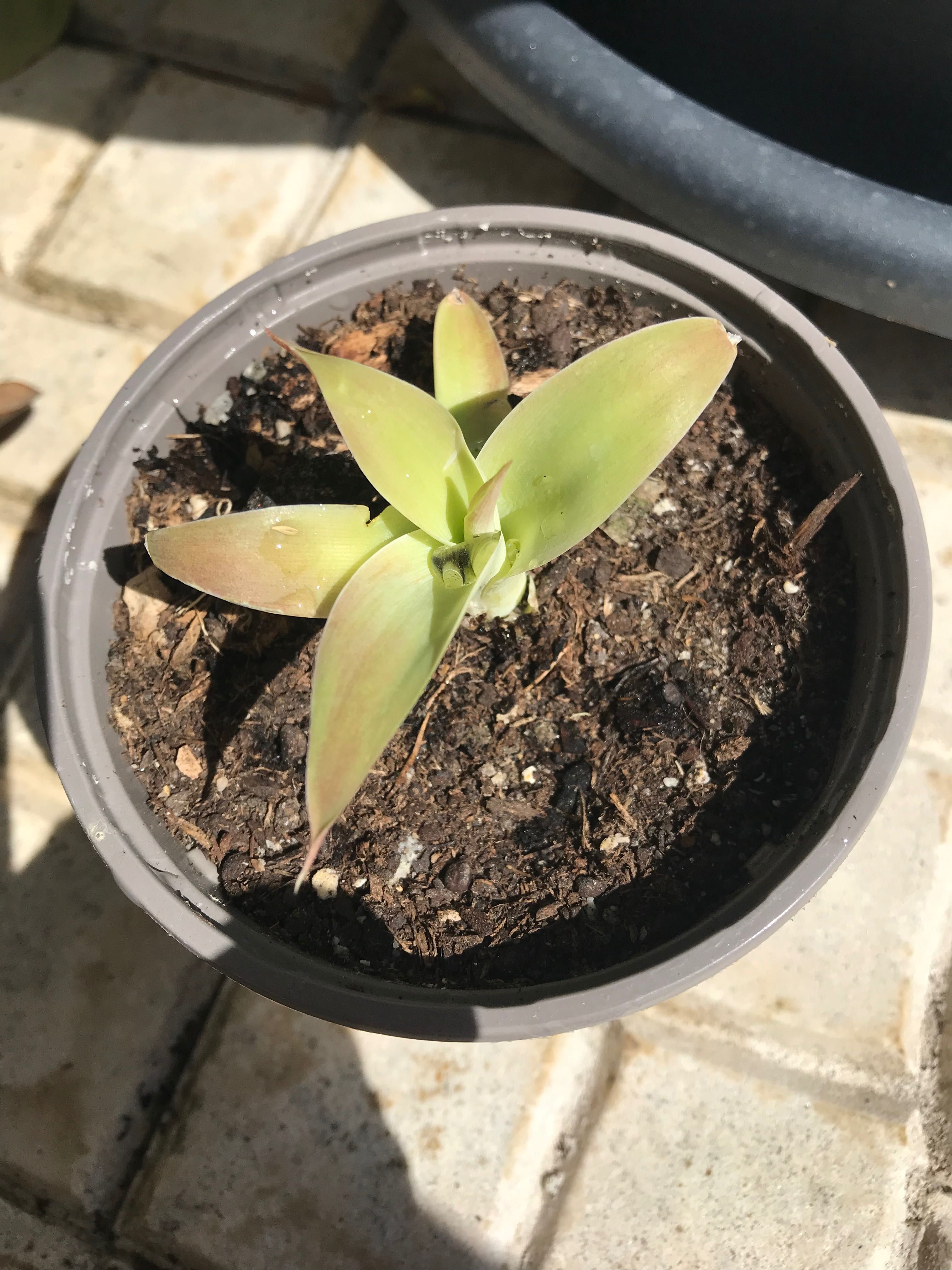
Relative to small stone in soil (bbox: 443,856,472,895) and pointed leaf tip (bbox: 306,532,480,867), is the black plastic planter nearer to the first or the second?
pointed leaf tip (bbox: 306,532,480,867)

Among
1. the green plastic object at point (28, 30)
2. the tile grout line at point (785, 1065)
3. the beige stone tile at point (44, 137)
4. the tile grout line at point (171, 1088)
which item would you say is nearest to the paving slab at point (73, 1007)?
the tile grout line at point (171, 1088)

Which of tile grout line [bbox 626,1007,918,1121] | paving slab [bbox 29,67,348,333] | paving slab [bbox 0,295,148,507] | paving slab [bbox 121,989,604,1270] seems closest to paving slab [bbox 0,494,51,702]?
paving slab [bbox 0,295,148,507]

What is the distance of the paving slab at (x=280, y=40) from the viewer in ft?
4.62

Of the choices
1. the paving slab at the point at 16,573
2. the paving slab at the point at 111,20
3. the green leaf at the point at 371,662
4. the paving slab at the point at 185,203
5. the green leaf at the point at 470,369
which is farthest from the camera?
the paving slab at the point at 111,20

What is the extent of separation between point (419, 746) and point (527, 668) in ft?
0.45

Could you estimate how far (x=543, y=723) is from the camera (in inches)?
35.0

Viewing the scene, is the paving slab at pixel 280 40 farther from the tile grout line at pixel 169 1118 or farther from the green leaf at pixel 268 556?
the tile grout line at pixel 169 1118

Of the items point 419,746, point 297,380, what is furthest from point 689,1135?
point 297,380

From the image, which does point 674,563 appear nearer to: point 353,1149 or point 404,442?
point 404,442

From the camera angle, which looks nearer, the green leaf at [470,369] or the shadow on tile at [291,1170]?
the green leaf at [470,369]

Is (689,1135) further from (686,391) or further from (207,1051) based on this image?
(686,391)

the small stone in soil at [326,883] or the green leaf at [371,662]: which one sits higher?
the green leaf at [371,662]

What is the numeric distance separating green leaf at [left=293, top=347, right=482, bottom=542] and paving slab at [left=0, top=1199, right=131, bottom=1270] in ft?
2.84

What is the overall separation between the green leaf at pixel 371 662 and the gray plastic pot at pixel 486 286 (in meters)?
0.24
